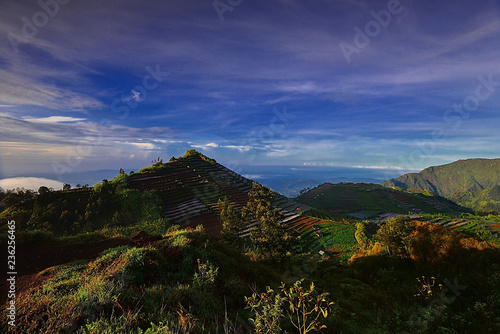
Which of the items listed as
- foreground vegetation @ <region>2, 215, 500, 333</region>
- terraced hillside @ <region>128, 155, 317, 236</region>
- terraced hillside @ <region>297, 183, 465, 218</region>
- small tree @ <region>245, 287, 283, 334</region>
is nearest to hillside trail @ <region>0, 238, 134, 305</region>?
foreground vegetation @ <region>2, 215, 500, 333</region>

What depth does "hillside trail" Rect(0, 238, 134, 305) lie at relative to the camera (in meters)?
8.85

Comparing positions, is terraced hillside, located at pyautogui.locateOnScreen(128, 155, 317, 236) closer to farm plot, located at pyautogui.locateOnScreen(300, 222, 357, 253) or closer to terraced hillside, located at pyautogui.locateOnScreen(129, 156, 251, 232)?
terraced hillside, located at pyautogui.locateOnScreen(129, 156, 251, 232)

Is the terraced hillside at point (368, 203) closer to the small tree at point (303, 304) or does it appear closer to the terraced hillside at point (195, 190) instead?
the terraced hillside at point (195, 190)

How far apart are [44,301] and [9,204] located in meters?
45.4

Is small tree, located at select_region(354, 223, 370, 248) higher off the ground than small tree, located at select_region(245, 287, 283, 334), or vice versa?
small tree, located at select_region(245, 287, 283, 334)

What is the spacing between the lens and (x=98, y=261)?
31.2 ft

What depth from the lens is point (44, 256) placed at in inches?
464

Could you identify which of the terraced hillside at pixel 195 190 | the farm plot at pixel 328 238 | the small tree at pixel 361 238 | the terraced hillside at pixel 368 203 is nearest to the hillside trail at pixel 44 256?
the terraced hillside at pixel 195 190

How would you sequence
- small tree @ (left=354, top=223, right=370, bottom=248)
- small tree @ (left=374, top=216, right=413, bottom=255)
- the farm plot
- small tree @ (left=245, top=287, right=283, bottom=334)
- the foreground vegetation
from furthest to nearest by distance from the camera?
1. the farm plot
2. small tree @ (left=354, top=223, right=370, bottom=248)
3. small tree @ (left=374, top=216, right=413, bottom=255)
4. the foreground vegetation
5. small tree @ (left=245, top=287, right=283, bottom=334)

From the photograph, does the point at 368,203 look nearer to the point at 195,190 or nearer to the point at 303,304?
the point at 195,190

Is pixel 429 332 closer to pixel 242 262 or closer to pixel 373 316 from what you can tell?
pixel 373 316

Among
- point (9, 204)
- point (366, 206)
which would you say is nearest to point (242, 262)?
point (9, 204)

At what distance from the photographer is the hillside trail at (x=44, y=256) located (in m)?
8.85

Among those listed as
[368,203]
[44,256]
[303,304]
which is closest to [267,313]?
[303,304]
